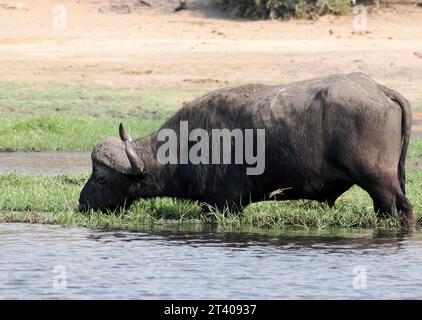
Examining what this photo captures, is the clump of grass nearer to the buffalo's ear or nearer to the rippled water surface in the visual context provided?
the buffalo's ear

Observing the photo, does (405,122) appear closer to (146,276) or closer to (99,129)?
(146,276)

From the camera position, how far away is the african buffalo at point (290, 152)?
34.8 ft

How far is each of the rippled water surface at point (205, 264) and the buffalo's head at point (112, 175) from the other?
1.37 feet

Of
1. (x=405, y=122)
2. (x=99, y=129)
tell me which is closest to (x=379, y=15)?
(x=99, y=129)

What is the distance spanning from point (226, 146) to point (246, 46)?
44.4ft

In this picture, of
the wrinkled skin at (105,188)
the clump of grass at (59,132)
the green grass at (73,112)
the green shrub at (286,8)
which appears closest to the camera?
the wrinkled skin at (105,188)

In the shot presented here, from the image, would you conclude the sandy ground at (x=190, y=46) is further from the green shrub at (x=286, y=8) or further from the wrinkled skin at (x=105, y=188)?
the wrinkled skin at (x=105, y=188)

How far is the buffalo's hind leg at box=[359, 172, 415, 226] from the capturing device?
10641 millimetres

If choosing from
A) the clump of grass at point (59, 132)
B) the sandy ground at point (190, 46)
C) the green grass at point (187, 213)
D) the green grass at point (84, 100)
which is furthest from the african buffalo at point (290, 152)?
the sandy ground at point (190, 46)

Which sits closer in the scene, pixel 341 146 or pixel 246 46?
pixel 341 146

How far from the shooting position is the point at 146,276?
31.4 ft

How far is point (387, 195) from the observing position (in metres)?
10.7

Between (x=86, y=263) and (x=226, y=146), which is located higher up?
(x=226, y=146)

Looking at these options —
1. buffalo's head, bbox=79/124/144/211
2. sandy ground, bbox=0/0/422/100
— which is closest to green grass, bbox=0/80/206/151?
sandy ground, bbox=0/0/422/100
